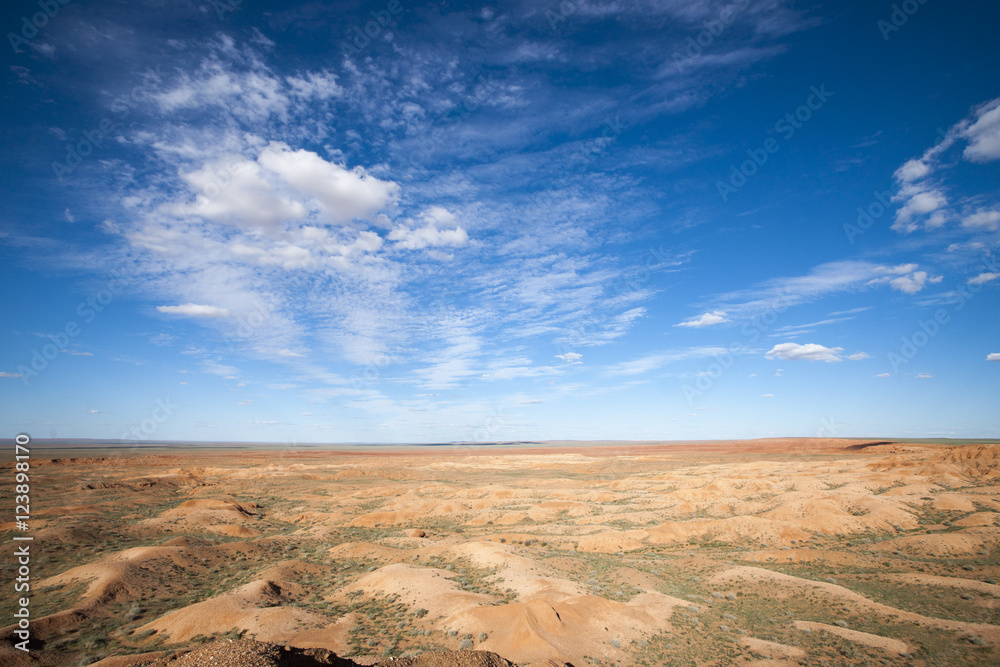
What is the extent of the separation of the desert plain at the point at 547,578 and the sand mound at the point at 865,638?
0.27 ft

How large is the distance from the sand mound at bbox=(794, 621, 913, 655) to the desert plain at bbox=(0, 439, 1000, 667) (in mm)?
81

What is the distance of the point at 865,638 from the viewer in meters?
16.2

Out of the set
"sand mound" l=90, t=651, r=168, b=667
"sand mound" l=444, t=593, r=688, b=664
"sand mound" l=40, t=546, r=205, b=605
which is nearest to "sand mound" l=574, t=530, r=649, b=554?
"sand mound" l=444, t=593, r=688, b=664

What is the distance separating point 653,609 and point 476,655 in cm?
1050

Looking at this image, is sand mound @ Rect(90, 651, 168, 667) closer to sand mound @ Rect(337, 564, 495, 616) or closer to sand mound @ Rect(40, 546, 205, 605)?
sand mound @ Rect(40, 546, 205, 605)

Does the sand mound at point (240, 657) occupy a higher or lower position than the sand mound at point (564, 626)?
higher

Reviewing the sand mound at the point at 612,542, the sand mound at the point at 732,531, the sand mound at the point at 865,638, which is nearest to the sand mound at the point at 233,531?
the sand mound at the point at 612,542

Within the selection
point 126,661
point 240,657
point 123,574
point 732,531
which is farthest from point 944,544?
point 123,574

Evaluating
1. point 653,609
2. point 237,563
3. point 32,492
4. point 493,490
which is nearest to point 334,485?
point 493,490

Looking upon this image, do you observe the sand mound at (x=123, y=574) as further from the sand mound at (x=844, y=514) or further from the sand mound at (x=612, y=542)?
the sand mound at (x=844, y=514)

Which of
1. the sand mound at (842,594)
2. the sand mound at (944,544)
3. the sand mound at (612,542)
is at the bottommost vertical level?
the sand mound at (612,542)

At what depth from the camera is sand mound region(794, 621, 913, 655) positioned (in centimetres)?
1551

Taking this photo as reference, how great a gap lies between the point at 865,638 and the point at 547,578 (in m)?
13.6

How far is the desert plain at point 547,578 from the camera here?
16281mm
